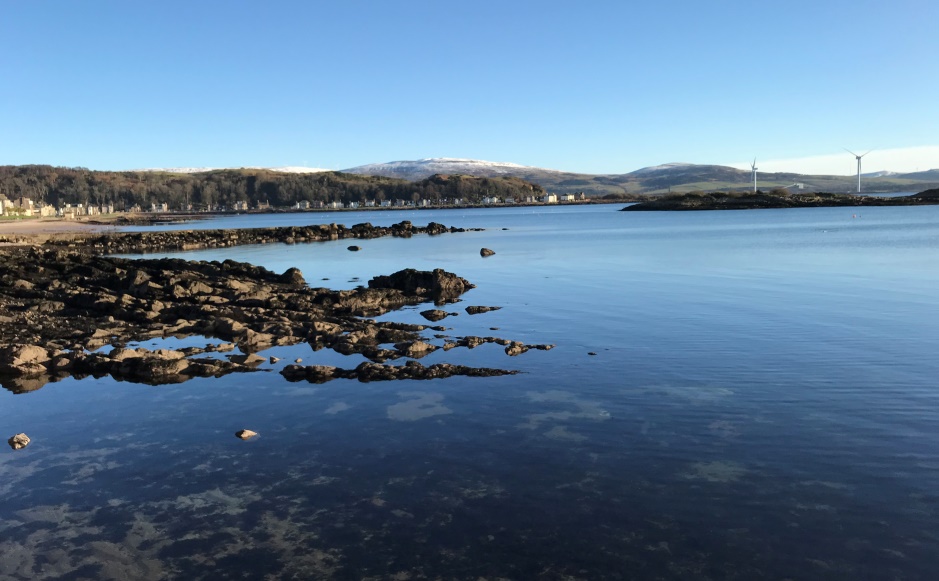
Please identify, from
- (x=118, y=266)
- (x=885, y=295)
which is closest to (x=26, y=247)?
(x=118, y=266)

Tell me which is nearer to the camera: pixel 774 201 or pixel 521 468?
pixel 521 468

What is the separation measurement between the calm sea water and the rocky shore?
68cm

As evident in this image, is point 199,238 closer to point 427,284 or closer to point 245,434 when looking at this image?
point 427,284

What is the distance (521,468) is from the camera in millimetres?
8789

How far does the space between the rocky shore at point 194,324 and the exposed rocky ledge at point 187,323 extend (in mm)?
33

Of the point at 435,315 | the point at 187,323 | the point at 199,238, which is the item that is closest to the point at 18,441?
the point at 187,323

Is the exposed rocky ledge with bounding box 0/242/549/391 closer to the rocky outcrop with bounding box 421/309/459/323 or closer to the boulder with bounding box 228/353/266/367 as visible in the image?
the boulder with bounding box 228/353/266/367

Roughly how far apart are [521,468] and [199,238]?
67561 millimetres

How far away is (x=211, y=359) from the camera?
48.6 ft

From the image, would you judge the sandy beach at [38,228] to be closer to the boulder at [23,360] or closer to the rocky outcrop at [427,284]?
the rocky outcrop at [427,284]

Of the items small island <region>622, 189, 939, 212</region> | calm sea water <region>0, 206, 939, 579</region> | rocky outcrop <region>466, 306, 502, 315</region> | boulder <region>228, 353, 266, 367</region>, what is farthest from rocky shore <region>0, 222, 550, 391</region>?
small island <region>622, 189, 939, 212</region>

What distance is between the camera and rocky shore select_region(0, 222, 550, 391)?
13.9 metres

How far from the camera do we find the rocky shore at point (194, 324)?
45.8 ft

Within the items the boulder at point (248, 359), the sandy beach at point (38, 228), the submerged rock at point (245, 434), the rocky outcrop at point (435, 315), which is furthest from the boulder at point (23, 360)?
the sandy beach at point (38, 228)
